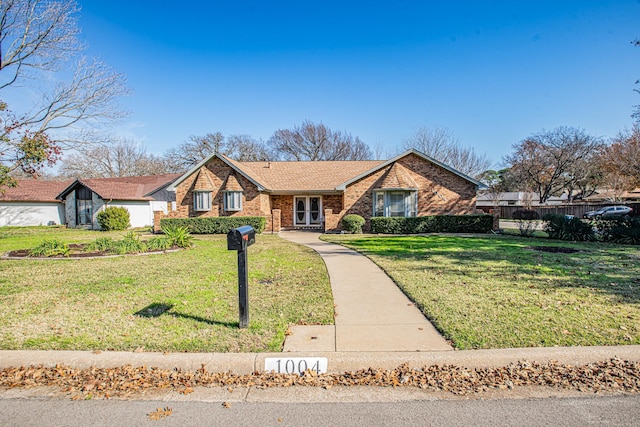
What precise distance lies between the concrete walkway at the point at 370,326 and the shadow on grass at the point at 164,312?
1.11 meters

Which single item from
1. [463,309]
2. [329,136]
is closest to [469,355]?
[463,309]

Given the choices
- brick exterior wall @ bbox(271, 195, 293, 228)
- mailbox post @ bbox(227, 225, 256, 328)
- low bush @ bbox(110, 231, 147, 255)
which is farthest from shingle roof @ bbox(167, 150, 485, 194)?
mailbox post @ bbox(227, 225, 256, 328)

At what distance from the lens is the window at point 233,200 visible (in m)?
21.4

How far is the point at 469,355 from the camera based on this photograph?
12.3 feet

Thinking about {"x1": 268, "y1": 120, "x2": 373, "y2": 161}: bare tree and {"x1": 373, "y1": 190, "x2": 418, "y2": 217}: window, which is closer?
{"x1": 373, "y1": 190, "x2": 418, "y2": 217}: window

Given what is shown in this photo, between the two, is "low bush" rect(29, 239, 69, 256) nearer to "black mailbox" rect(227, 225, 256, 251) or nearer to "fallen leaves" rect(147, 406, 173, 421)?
"black mailbox" rect(227, 225, 256, 251)

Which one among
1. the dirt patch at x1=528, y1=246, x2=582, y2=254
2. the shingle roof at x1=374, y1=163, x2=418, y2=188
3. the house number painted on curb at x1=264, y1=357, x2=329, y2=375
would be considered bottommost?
the house number painted on curb at x1=264, y1=357, x2=329, y2=375

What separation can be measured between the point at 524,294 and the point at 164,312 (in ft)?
19.9

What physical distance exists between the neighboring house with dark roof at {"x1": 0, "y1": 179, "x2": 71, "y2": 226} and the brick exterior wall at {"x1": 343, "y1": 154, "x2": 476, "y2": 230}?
25382mm

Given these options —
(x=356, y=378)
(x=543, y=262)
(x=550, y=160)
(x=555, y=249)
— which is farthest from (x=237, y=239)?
A: (x=550, y=160)

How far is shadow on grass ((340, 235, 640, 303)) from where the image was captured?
686cm

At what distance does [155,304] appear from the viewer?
571 cm

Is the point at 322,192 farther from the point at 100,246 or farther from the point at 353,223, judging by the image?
the point at 100,246

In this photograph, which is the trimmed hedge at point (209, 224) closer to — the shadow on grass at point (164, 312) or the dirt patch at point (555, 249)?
the dirt patch at point (555, 249)
